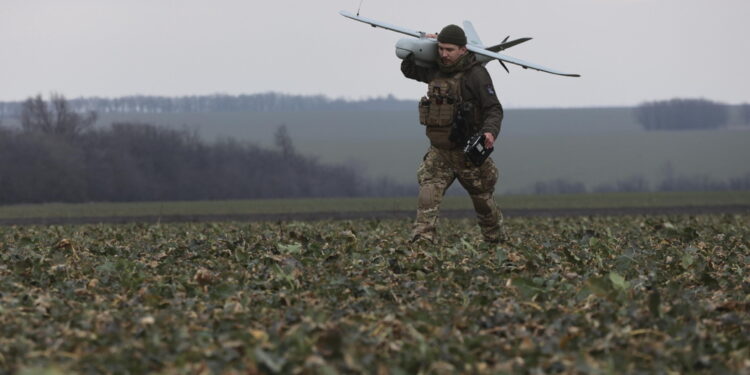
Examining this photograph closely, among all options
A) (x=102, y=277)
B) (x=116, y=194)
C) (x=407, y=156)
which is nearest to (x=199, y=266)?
(x=102, y=277)

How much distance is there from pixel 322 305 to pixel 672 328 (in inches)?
91.1

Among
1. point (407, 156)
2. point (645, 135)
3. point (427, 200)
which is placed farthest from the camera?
point (645, 135)

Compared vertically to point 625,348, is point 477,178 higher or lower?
higher

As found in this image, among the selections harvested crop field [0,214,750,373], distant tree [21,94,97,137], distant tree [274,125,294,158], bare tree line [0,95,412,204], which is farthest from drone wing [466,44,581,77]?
distant tree [21,94,97,137]

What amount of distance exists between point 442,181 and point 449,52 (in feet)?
4.84

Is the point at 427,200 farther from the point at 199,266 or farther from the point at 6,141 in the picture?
the point at 6,141

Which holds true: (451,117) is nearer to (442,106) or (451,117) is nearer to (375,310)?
(442,106)

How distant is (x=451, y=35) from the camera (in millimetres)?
13391

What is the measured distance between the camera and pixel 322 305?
8.37m

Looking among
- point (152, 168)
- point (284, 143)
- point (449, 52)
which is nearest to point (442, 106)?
point (449, 52)

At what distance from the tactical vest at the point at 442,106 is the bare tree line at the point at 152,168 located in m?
62.6

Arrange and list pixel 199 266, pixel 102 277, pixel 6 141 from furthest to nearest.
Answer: pixel 6 141, pixel 199 266, pixel 102 277

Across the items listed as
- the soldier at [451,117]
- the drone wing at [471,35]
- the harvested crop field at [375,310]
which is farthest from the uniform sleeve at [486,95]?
the harvested crop field at [375,310]

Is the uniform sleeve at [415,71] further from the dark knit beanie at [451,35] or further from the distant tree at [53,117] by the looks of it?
the distant tree at [53,117]
